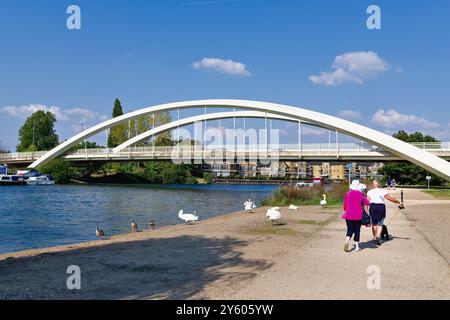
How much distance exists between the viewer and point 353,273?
638 cm

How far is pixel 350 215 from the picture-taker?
8367mm

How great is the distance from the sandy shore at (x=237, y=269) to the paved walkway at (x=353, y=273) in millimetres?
12

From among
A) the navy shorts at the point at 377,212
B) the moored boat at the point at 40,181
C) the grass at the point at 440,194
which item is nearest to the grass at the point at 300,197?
the grass at the point at 440,194

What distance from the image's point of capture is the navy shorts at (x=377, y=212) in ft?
30.2

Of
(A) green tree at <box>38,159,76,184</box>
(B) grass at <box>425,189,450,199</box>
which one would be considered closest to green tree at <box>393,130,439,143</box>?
(B) grass at <box>425,189,450,199</box>

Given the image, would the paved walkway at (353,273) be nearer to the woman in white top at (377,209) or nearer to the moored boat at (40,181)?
the woman in white top at (377,209)

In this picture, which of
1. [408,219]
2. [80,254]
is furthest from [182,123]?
[80,254]

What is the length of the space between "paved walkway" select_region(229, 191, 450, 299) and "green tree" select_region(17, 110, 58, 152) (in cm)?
8656

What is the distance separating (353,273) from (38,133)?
297ft

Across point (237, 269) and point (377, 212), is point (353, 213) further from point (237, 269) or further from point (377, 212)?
point (237, 269)

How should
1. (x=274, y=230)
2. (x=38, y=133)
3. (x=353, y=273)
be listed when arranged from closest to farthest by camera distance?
(x=353, y=273) < (x=274, y=230) < (x=38, y=133)

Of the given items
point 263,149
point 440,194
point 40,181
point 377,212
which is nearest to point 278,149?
point 263,149
